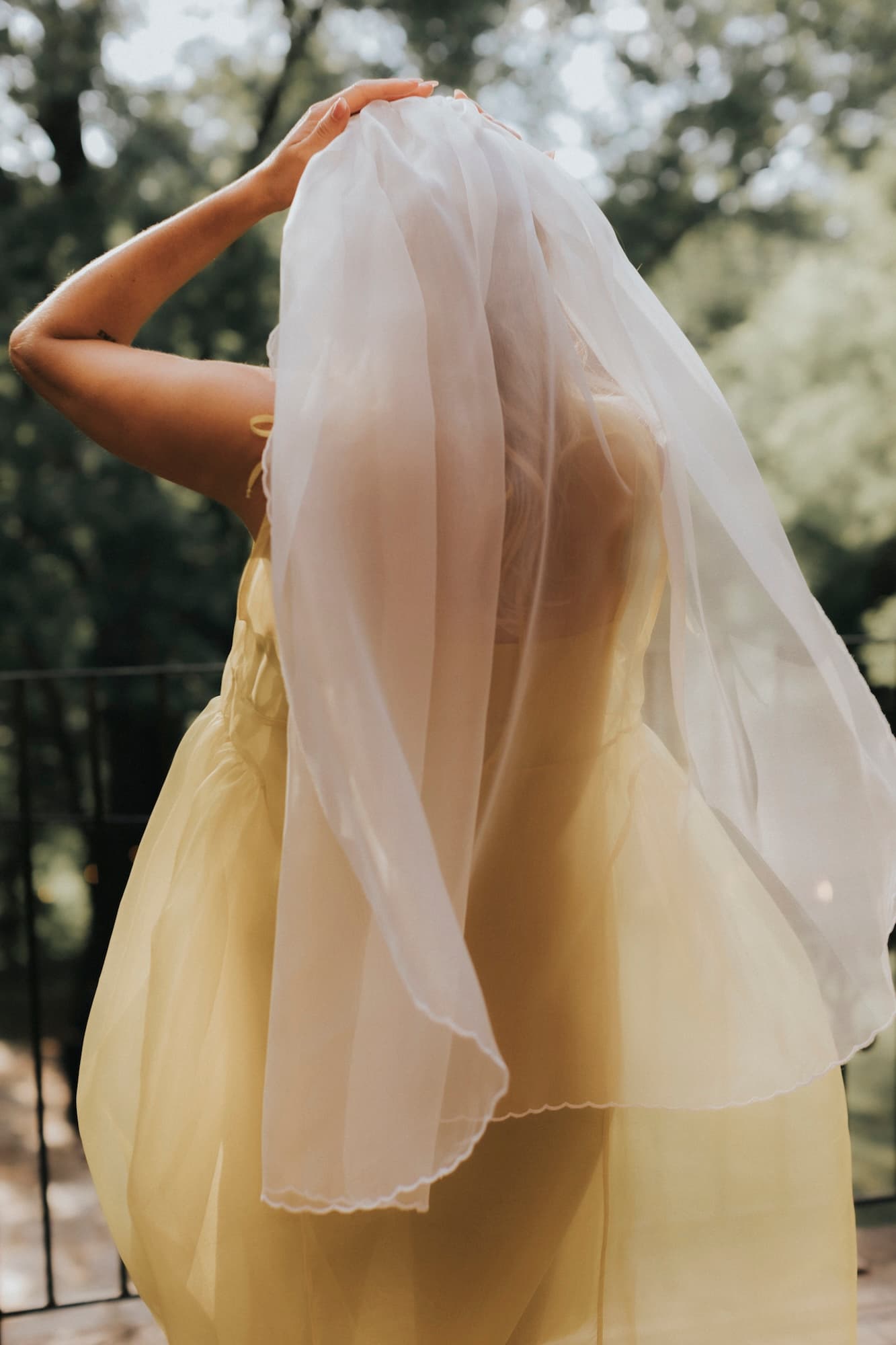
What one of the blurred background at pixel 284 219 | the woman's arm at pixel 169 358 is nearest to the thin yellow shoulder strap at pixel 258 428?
the woman's arm at pixel 169 358

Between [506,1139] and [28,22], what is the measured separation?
737 centimetres

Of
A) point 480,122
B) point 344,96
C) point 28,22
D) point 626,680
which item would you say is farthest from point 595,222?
point 28,22

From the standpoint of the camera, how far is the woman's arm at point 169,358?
88cm

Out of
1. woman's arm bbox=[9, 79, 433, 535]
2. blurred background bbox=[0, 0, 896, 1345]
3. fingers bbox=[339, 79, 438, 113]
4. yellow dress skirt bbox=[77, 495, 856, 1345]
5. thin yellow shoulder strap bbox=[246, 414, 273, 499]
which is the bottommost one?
yellow dress skirt bbox=[77, 495, 856, 1345]

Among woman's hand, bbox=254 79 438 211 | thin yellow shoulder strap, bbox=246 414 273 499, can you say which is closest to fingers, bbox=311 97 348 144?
woman's hand, bbox=254 79 438 211

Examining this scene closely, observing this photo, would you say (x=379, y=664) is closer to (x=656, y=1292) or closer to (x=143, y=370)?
(x=143, y=370)

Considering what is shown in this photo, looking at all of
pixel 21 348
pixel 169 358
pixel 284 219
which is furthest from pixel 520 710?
pixel 284 219

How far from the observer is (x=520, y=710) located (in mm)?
920

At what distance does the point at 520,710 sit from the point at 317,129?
55 cm

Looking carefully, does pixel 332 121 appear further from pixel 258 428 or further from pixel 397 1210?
pixel 397 1210

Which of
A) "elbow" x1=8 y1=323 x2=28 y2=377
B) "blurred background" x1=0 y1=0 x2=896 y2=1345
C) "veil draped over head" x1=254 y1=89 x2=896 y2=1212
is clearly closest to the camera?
"veil draped over head" x1=254 y1=89 x2=896 y2=1212

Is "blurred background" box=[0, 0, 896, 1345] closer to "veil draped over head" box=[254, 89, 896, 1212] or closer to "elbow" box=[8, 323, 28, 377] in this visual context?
"veil draped over head" box=[254, 89, 896, 1212]

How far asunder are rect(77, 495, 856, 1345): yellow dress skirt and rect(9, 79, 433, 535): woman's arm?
0.27 feet

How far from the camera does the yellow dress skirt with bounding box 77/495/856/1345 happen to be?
0.96 metres
